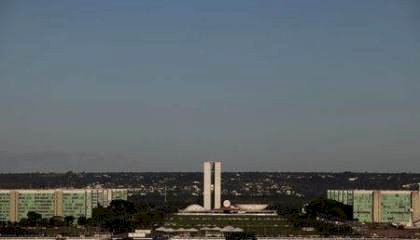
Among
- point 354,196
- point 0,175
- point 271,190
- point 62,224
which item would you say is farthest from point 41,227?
point 0,175

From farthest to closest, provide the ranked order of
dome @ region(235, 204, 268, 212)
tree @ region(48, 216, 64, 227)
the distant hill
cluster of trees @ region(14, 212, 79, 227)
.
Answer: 1. the distant hill
2. dome @ region(235, 204, 268, 212)
3. tree @ region(48, 216, 64, 227)
4. cluster of trees @ region(14, 212, 79, 227)

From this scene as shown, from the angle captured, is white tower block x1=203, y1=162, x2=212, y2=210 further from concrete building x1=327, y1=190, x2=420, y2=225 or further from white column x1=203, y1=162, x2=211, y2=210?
concrete building x1=327, y1=190, x2=420, y2=225

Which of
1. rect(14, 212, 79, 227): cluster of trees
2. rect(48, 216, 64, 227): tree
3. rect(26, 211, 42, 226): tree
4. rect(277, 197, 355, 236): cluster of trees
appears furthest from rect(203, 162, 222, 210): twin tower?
rect(26, 211, 42, 226): tree

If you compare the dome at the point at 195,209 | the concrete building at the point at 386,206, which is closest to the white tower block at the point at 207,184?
the dome at the point at 195,209

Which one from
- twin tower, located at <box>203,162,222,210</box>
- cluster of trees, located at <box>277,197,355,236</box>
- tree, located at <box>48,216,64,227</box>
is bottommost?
tree, located at <box>48,216,64,227</box>

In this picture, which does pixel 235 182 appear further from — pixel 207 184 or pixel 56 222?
pixel 56 222
